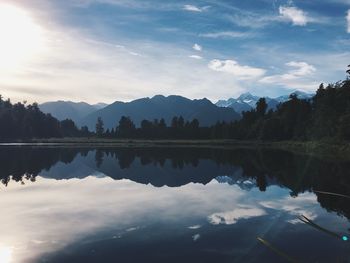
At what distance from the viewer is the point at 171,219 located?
987 inches

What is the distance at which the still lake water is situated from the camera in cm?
1772

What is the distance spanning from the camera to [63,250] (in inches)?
703

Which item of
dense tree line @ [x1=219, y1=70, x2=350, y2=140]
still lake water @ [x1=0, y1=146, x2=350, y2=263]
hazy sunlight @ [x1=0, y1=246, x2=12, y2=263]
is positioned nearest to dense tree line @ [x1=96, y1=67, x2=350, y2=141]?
dense tree line @ [x1=219, y1=70, x2=350, y2=140]

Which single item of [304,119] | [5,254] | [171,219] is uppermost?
[304,119]

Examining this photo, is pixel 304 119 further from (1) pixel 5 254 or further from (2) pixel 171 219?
(1) pixel 5 254

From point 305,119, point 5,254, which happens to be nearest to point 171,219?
point 5,254

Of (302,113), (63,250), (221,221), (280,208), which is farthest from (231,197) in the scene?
(302,113)

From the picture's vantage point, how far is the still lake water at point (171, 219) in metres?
17.7

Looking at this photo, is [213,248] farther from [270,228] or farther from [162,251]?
[270,228]

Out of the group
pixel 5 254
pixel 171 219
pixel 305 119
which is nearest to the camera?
pixel 5 254

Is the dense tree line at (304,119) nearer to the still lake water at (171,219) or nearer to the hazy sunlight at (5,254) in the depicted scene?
the still lake water at (171,219)

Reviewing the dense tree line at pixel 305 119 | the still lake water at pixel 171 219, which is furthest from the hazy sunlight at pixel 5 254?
the dense tree line at pixel 305 119

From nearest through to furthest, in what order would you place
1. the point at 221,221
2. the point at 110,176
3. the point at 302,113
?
the point at 221,221
the point at 110,176
the point at 302,113

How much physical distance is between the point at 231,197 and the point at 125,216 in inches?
487
